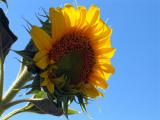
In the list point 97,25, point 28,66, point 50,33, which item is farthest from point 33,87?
point 97,25

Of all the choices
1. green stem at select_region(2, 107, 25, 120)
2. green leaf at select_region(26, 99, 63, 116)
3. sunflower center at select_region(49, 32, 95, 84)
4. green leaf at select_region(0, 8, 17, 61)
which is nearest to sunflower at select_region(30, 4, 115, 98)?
sunflower center at select_region(49, 32, 95, 84)

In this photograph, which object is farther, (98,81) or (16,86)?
(98,81)

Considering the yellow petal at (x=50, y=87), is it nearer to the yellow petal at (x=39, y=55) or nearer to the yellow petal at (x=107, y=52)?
the yellow petal at (x=39, y=55)

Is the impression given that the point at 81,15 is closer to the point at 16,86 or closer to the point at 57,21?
the point at 57,21

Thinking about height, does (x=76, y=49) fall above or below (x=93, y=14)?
below

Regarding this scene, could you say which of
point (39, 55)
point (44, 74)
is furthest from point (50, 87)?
point (39, 55)

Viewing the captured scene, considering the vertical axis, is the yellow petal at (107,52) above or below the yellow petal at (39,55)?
below

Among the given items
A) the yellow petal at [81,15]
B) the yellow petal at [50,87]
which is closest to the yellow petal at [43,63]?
the yellow petal at [50,87]

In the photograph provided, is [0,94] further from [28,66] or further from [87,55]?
[87,55]
